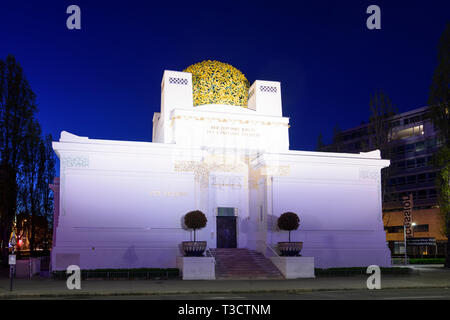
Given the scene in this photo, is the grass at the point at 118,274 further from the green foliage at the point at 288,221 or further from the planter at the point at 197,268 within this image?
the green foliage at the point at 288,221

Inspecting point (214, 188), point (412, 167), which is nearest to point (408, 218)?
point (214, 188)

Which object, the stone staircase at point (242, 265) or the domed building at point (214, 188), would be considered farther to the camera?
the domed building at point (214, 188)

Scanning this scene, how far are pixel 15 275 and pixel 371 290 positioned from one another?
1742 cm

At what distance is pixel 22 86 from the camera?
33000 millimetres

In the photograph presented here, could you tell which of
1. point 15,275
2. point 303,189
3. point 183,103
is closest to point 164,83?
point 183,103

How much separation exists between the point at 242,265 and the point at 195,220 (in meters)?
3.45

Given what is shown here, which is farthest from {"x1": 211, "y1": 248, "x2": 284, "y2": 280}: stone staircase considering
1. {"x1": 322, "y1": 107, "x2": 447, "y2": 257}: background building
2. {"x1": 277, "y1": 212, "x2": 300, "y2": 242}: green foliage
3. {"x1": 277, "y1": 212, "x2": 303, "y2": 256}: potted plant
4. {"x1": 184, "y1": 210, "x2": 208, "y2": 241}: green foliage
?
{"x1": 322, "y1": 107, "x2": 447, "y2": 257}: background building

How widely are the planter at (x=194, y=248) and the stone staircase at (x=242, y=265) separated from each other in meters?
1.37

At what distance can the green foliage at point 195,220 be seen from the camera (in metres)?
25.4

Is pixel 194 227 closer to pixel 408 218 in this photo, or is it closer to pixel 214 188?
pixel 214 188

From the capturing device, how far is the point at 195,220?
83.1ft

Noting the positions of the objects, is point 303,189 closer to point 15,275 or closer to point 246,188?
point 246,188

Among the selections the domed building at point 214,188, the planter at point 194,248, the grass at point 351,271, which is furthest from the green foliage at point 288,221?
the planter at point 194,248

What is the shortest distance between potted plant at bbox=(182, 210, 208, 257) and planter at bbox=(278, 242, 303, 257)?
13.9 ft
